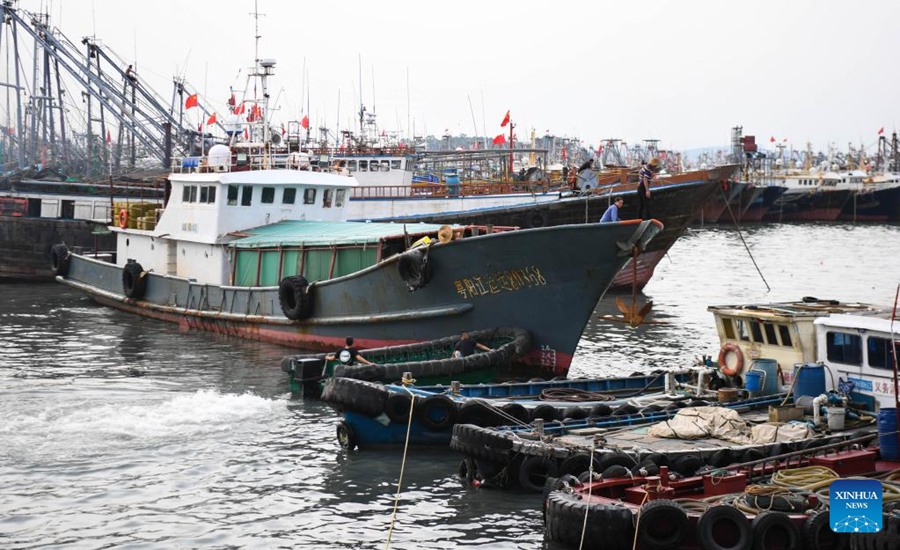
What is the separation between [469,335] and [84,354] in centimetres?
1072

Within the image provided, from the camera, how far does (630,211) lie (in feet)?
133

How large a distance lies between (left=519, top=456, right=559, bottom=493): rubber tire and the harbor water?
0.17 meters

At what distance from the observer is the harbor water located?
48.7 feet

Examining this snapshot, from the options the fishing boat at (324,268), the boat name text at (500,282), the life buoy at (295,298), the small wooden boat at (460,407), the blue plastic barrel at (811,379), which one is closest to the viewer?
the blue plastic barrel at (811,379)

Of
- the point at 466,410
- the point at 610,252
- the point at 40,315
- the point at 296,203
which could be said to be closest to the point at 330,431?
the point at 466,410

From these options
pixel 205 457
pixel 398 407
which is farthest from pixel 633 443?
pixel 205 457

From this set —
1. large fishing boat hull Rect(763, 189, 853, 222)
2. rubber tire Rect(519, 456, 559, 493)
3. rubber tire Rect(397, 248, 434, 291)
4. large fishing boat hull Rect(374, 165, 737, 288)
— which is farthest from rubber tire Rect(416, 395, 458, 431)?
large fishing boat hull Rect(763, 189, 853, 222)

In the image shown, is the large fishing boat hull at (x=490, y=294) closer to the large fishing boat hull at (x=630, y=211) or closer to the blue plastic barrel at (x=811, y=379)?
the blue plastic barrel at (x=811, y=379)

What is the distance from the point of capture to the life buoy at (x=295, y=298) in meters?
Answer: 28.0

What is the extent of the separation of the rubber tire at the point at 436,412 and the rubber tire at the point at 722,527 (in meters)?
6.09

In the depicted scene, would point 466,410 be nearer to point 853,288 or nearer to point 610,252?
point 610,252

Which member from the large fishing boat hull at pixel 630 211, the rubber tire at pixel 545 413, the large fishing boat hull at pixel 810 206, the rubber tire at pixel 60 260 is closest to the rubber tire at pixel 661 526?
the rubber tire at pixel 545 413

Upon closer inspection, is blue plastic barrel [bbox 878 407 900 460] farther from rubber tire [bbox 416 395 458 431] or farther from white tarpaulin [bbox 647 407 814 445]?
rubber tire [bbox 416 395 458 431]

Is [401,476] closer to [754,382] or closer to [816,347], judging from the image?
[754,382]
